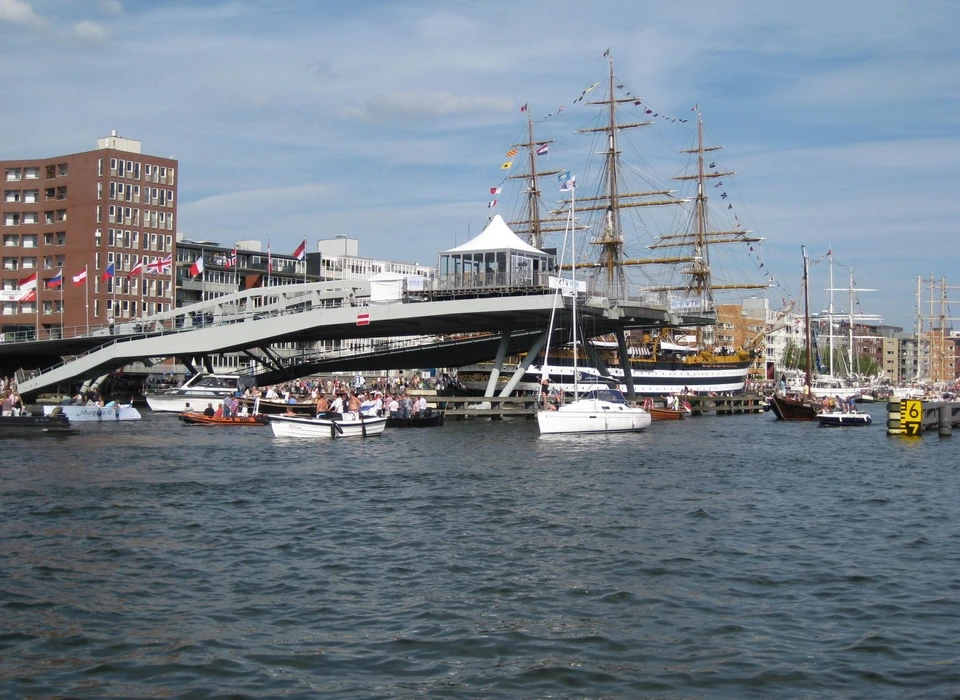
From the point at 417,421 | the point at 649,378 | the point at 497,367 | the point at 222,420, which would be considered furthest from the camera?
the point at 649,378

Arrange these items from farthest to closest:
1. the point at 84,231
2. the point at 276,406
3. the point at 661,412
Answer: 1. the point at 84,231
2. the point at 661,412
3. the point at 276,406

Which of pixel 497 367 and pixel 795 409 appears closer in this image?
pixel 497 367

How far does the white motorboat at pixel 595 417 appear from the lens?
168 feet

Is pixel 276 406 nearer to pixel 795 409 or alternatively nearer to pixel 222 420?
pixel 222 420

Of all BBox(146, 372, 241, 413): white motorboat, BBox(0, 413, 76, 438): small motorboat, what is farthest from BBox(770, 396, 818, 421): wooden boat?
BBox(0, 413, 76, 438): small motorboat

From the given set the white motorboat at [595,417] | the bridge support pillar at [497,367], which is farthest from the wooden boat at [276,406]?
→ the bridge support pillar at [497,367]

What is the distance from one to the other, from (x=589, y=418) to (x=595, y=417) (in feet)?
1.32

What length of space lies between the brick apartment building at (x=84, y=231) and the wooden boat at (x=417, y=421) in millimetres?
57315

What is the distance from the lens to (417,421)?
187 ft

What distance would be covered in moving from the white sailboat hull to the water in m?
16.0

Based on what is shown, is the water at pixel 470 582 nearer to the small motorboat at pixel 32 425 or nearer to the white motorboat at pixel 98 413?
the small motorboat at pixel 32 425

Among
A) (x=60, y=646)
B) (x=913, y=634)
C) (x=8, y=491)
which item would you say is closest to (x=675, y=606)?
(x=913, y=634)

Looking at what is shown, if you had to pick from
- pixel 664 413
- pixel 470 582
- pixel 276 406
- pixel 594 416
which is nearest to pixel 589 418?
pixel 594 416

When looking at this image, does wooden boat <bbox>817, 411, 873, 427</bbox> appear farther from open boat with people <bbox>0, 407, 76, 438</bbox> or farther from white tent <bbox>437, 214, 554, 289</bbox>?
open boat with people <bbox>0, 407, 76, 438</bbox>
